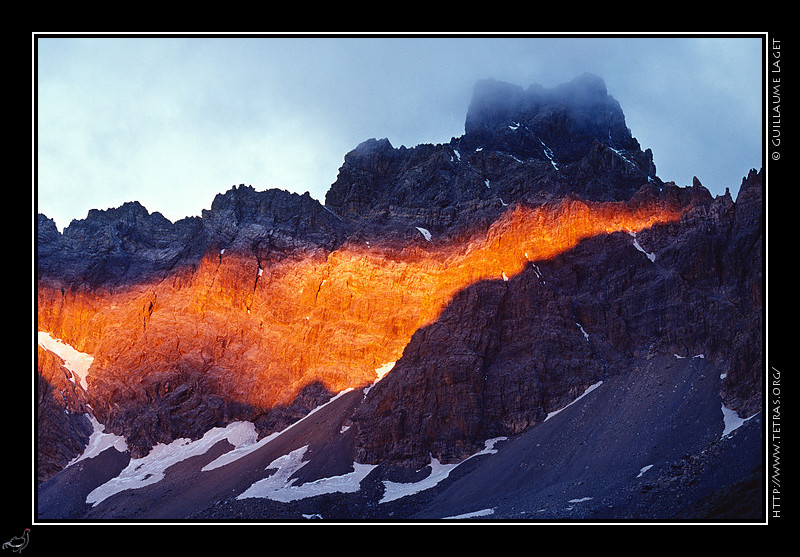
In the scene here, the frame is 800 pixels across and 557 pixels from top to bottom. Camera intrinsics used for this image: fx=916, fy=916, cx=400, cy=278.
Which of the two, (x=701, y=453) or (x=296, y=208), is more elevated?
(x=296, y=208)

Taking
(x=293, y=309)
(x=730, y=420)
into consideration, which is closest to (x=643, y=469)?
(x=730, y=420)

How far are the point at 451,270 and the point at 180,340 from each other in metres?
39.6

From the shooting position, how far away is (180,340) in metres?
128

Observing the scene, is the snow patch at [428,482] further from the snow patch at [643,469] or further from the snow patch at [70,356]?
the snow patch at [70,356]

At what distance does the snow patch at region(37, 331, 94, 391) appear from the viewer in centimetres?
13112

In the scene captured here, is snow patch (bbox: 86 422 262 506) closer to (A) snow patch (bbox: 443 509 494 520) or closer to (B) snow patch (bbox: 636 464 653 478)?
(A) snow patch (bbox: 443 509 494 520)

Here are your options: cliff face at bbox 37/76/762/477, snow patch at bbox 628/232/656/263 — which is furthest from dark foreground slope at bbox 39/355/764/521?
snow patch at bbox 628/232/656/263
